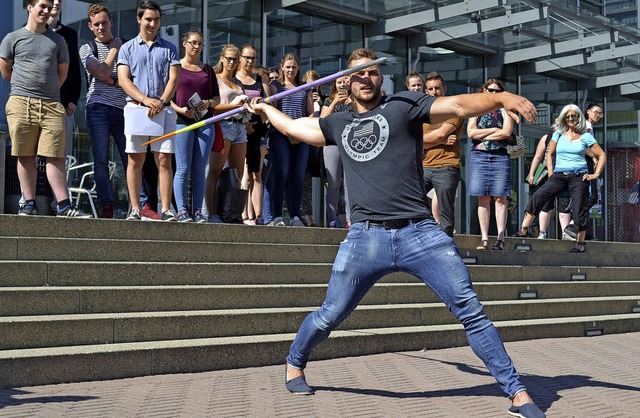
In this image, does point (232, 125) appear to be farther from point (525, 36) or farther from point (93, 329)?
point (525, 36)

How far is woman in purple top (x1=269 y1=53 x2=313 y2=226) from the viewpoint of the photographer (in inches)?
394

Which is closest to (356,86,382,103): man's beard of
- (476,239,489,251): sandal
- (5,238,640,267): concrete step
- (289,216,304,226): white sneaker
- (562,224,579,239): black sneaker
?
(5,238,640,267): concrete step

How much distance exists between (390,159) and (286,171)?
15.1ft

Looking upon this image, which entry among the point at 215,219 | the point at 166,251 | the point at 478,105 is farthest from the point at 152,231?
the point at 478,105

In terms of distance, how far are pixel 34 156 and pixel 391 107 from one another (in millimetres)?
3569

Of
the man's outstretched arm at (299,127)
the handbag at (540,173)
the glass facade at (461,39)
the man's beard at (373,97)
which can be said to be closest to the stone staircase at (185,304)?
the man's outstretched arm at (299,127)

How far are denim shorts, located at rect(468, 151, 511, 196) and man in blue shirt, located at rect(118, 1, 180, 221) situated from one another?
365 centimetres

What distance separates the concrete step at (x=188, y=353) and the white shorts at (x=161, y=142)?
217cm

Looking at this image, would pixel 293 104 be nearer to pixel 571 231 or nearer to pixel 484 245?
pixel 484 245

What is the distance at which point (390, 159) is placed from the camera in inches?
217

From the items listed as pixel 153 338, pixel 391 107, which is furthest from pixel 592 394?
pixel 153 338

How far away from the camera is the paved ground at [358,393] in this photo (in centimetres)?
533

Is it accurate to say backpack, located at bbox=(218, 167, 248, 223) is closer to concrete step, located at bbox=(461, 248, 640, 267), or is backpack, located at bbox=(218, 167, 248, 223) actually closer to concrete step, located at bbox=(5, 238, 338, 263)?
concrete step, located at bbox=(5, 238, 338, 263)

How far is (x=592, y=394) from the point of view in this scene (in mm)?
6203
